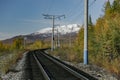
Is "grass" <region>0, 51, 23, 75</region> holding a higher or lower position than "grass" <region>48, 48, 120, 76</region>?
lower

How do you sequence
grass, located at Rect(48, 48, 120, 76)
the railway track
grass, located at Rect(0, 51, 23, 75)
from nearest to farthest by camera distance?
the railway track → grass, located at Rect(48, 48, 120, 76) → grass, located at Rect(0, 51, 23, 75)

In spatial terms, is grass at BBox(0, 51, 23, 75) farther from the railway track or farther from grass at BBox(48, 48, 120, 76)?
grass at BBox(48, 48, 120, 76)

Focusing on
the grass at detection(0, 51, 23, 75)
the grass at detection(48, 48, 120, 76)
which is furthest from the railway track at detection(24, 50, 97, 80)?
the grass at detection(48, 48, 120, 76)

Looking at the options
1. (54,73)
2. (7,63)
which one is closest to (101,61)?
(7,63)

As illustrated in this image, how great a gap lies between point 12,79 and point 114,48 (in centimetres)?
1655

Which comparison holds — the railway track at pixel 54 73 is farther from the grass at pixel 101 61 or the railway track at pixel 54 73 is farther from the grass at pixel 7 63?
the grass at pixel 101 61

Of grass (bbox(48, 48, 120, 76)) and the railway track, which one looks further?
grass (bbox(48, 48, 120, 76))

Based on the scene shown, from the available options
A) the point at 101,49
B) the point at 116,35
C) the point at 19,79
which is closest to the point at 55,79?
the point at 19,79

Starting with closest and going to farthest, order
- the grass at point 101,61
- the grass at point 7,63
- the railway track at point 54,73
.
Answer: the railway track at point 54,73 < the grass at point 101,61 < the grass at point 7,63

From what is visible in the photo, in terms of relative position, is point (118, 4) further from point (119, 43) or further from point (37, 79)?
point (37, 79)

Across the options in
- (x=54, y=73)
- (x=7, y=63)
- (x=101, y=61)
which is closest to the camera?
(x=54, y=73)

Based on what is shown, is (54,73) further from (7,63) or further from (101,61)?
(7,63)

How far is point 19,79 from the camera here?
18.4 metres

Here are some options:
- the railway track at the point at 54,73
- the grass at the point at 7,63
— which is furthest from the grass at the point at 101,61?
the grass at the point at 7,63
